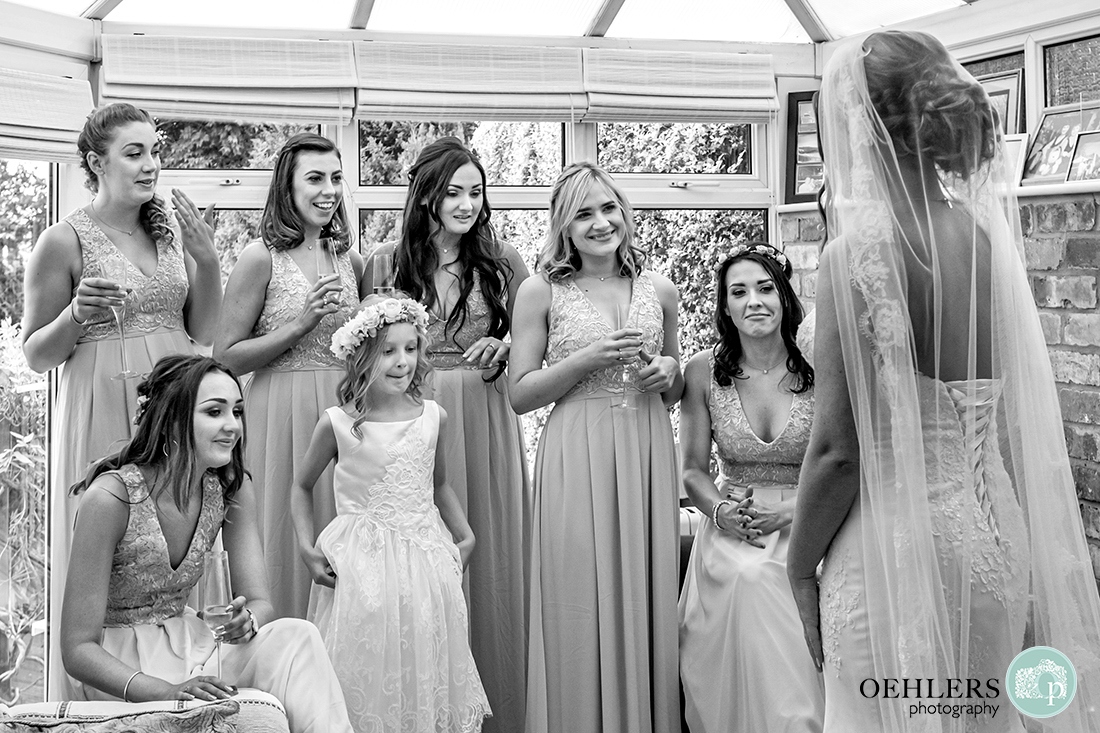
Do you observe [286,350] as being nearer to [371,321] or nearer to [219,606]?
[371,321]

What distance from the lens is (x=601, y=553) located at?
3252 millimetres

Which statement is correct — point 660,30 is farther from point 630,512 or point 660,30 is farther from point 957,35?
point 630,512

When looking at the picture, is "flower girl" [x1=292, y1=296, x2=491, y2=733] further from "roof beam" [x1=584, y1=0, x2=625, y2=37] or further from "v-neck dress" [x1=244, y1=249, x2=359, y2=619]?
"roof beam" [x1=584, y1=0, x2=625, y2=37]

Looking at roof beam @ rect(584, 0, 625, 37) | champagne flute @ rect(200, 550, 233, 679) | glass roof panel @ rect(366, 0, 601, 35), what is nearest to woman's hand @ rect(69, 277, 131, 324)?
champagne flute @ rect(200, 550, 233, 679)

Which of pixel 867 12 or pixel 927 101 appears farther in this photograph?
pixel 867 12

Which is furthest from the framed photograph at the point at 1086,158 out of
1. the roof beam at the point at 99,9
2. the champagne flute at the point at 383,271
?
the roof beam at the point at 99,9

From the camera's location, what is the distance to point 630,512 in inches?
129

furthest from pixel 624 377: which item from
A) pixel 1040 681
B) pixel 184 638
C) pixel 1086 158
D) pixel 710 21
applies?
pixel 710 21

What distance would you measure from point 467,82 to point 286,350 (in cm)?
173

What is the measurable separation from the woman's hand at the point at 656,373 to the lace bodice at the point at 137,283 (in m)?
1.41

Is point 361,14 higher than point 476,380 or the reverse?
higher

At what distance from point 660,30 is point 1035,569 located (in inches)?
141

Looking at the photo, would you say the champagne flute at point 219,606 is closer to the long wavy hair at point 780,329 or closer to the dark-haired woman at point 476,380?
the dark-haired woman at point 476,380

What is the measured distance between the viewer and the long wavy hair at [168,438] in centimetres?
256
